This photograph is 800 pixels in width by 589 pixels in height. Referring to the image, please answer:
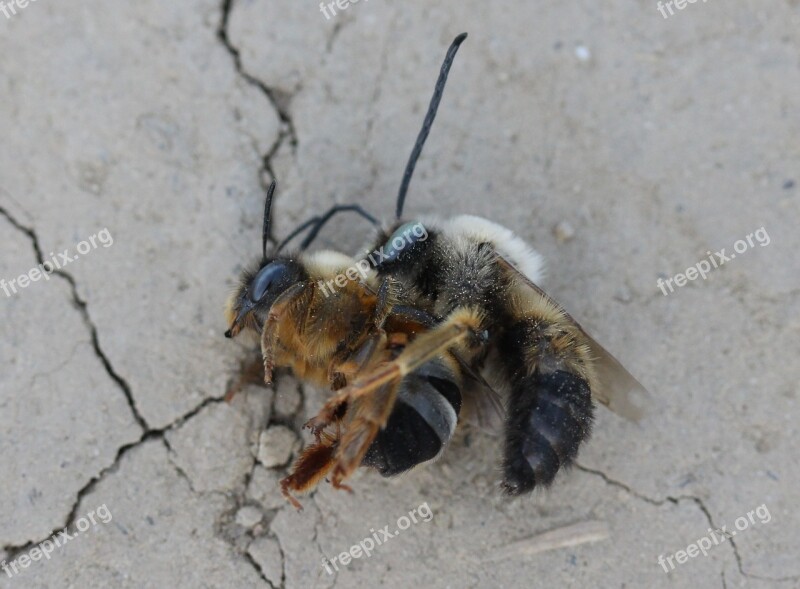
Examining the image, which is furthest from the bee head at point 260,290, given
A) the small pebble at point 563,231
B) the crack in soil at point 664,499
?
the crack in soil at point 664,499

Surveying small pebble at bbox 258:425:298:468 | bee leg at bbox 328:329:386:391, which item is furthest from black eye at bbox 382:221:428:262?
small pebble at bbox 258:425:298:468

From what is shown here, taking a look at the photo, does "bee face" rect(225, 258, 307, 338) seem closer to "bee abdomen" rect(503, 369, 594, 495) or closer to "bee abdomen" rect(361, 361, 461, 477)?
"bee abdomen" rect(361, 361, 461, 477)

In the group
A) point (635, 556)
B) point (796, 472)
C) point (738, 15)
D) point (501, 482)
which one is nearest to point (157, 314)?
point (501, 482)

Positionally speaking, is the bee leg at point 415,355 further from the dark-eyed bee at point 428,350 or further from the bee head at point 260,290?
the bee head at point 260,290

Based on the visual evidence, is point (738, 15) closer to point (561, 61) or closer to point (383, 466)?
point (561, 61)

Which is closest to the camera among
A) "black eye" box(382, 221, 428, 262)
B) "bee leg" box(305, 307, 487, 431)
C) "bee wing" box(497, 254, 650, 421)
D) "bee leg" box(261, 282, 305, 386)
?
"bee leg" box(305, 307, 487, 431)

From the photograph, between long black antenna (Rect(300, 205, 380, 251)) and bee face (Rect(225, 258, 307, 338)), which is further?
long black antenna (Rect(300, 205, 380, 251))
